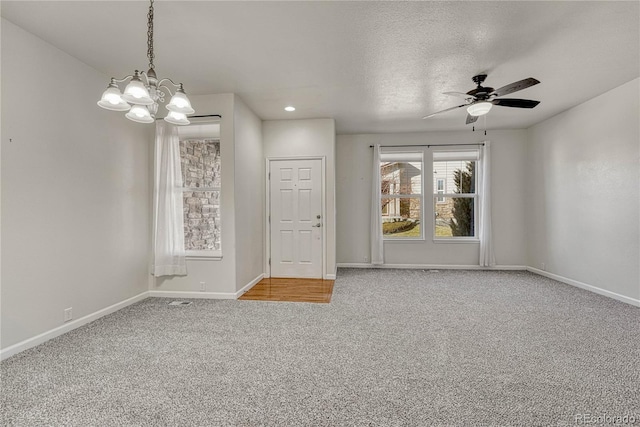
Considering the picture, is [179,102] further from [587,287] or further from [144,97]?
[587,287]

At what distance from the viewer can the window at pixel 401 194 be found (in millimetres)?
5969

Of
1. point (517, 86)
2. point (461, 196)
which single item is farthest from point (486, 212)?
point (517, 86)

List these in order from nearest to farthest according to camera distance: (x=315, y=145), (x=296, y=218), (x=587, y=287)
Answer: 1. (x=587, y=287)
2. (x=315, y=145)
3. (x=296, y=218)

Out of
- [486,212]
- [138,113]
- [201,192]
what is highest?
[138,113]

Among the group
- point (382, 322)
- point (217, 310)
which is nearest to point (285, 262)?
point (217, 310)

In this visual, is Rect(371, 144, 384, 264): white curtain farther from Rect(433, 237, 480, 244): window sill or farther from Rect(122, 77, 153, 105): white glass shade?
Rect(122, 77, 153, 105): white glass shade

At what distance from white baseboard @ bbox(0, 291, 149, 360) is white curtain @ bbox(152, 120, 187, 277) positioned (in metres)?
0.53

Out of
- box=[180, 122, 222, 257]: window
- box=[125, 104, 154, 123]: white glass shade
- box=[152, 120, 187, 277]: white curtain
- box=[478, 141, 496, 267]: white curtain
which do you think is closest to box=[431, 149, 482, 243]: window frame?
box=[478, 141, 496, 267]: white curtain

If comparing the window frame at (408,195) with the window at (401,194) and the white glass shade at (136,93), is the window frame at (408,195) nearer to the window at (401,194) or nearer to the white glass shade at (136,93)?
the window at (401,194)

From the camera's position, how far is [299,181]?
16.5 feet

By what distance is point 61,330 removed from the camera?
2.77 metres

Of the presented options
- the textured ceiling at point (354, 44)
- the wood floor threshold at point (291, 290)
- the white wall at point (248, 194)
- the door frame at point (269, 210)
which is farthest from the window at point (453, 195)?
the white wall at point (248, 194)

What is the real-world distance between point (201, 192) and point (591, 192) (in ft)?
18.6
